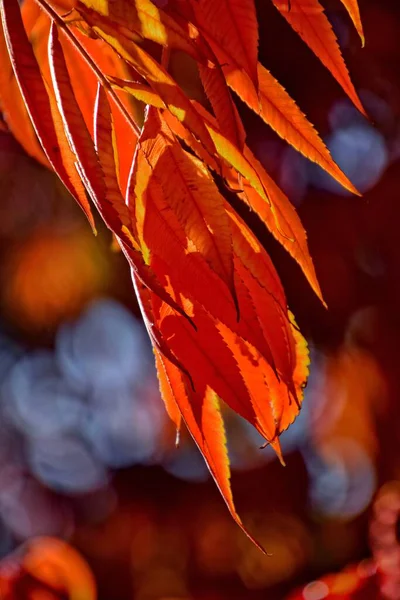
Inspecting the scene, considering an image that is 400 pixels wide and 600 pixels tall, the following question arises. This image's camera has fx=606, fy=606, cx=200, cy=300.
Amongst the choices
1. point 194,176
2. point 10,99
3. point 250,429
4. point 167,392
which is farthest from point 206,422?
point 250,429

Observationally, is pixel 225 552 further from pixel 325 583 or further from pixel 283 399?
pixel 283 399

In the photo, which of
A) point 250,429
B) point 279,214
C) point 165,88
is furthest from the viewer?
point 250,429

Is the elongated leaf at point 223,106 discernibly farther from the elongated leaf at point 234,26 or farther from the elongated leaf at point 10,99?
the elongated leaf at point 10,99

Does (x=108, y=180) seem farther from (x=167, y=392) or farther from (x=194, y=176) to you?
(x=167, y=392)

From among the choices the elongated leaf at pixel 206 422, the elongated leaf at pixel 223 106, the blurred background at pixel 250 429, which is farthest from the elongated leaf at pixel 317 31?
the blurred background at pixel 250 429

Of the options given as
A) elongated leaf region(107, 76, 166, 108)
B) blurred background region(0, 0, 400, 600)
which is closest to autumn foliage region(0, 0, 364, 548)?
elongated leaf region(107, 76, 166, 108)

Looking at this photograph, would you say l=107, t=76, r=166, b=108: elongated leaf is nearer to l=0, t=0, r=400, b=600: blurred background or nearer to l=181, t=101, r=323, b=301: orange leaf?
l=181, t=101, r=323, b=301: orange leaf

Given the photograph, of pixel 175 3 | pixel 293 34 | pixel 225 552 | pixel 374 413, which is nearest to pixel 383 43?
pixel 293 34
